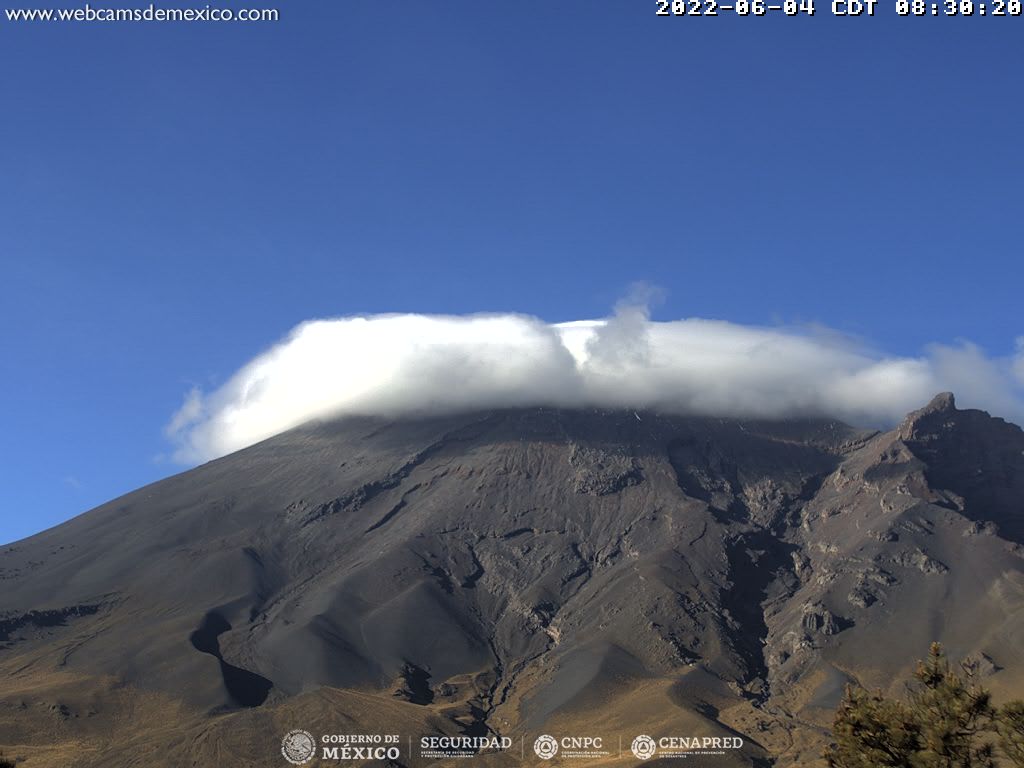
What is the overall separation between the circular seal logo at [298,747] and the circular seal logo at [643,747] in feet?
170

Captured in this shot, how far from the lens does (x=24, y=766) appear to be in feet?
594

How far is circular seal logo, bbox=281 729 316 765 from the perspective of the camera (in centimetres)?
18675

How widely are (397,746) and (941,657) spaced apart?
160 m

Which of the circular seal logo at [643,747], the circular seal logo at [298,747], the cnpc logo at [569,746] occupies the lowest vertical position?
the circular seal logo at [643,747]

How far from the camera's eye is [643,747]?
186 m

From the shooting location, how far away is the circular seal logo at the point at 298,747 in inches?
7352

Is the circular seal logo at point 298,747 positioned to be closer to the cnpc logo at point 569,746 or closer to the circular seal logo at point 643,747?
the cnpc logo at point 569,746

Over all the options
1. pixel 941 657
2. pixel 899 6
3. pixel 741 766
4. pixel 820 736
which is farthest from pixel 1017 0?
pixel 820 736

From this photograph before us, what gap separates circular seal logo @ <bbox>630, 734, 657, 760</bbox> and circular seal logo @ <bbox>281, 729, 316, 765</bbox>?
2042 inches

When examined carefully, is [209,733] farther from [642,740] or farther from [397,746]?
[642,740]

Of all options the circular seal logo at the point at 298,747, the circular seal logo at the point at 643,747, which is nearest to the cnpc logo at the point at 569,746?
the circular seal logo at the point at 643,747

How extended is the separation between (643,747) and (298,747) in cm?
5578

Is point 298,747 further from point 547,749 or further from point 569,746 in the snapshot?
point 569,746

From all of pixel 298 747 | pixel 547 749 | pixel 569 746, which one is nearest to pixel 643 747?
pixel 569 746
